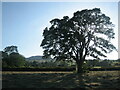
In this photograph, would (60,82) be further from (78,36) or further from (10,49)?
(10,49)

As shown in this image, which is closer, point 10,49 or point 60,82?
point 60,82

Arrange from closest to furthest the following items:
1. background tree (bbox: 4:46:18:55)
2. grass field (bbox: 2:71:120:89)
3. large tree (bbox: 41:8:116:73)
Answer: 1. grass field (bbox: 2:71:120:89)
2. large tree (bbox: 41:8:116:73)
3. background tree (bbox: 4:46:18:55)

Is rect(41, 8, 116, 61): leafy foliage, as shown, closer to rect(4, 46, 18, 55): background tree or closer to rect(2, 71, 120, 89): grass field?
rect(2, 71, 120, 89): grass field

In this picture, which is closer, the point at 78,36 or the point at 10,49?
the point at 78,36

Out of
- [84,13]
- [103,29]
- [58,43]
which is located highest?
[84,13]

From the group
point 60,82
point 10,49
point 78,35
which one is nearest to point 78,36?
point 78,35

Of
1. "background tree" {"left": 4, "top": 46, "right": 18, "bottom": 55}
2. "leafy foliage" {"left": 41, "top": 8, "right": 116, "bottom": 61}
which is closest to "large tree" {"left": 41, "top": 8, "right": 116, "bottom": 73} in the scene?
"leafy foliage" {"left": 41, "top": 8, "right": 116, "bottom": 61}

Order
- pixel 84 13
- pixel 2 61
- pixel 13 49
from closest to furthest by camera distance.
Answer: pixel 84 13, pixel 2 61, pixel 13 49

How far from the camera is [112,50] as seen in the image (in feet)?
122

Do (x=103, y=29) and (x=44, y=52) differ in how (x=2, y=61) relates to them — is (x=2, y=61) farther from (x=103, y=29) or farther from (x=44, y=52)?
(x=103, y=29)

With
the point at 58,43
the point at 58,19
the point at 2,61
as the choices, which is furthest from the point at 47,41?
the point at 2,61

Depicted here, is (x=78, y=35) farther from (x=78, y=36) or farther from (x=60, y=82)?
(x=60, y=82)

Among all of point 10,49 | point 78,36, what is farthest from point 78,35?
point 10,49

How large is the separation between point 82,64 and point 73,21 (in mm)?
8817
